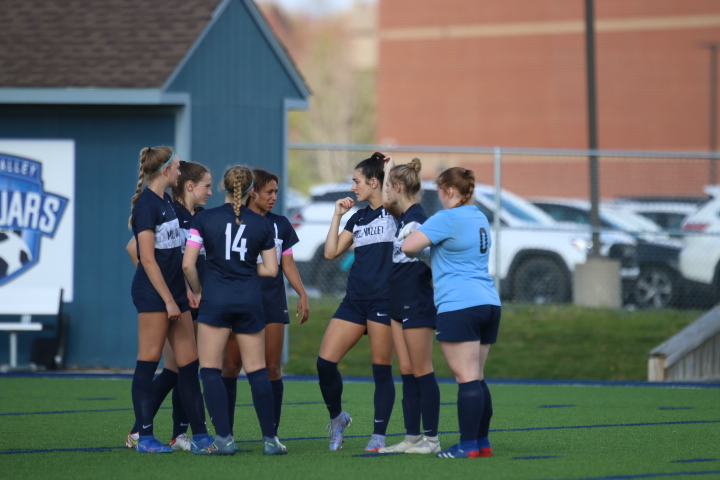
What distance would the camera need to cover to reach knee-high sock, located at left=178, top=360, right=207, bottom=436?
21.6ft

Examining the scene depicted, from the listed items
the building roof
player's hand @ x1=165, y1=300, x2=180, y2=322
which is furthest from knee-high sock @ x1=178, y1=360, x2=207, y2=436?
the building roof

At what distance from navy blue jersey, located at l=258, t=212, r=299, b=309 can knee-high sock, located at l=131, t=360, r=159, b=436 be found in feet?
2.72

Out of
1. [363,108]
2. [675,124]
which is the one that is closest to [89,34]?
[675,124]

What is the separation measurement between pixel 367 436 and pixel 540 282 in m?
8.17

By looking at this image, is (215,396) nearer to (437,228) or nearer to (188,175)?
(188,175)

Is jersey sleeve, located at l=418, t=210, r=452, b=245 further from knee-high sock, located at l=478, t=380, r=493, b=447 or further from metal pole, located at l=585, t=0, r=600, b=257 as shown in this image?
metal pole, located at l=585, t=0, r=600, b=257

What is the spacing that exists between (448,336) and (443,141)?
1290 inches

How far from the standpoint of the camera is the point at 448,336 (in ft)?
20.4

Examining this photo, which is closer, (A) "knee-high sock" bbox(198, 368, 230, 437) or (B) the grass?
(A) "knee-high sock" bbox(198, 368, 230, 437)

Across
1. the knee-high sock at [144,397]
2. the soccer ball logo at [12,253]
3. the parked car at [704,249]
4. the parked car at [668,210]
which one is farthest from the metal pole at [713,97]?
the knee-high sock at [144,397]

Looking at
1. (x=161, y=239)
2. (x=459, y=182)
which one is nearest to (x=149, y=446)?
(x=161, y=239)

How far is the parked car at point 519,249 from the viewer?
1512cm

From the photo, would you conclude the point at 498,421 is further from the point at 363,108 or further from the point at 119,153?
the point at 363,108

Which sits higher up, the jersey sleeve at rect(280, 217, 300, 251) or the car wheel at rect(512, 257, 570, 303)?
the jersey sleeve at rect(280, 217, 300, 251)
